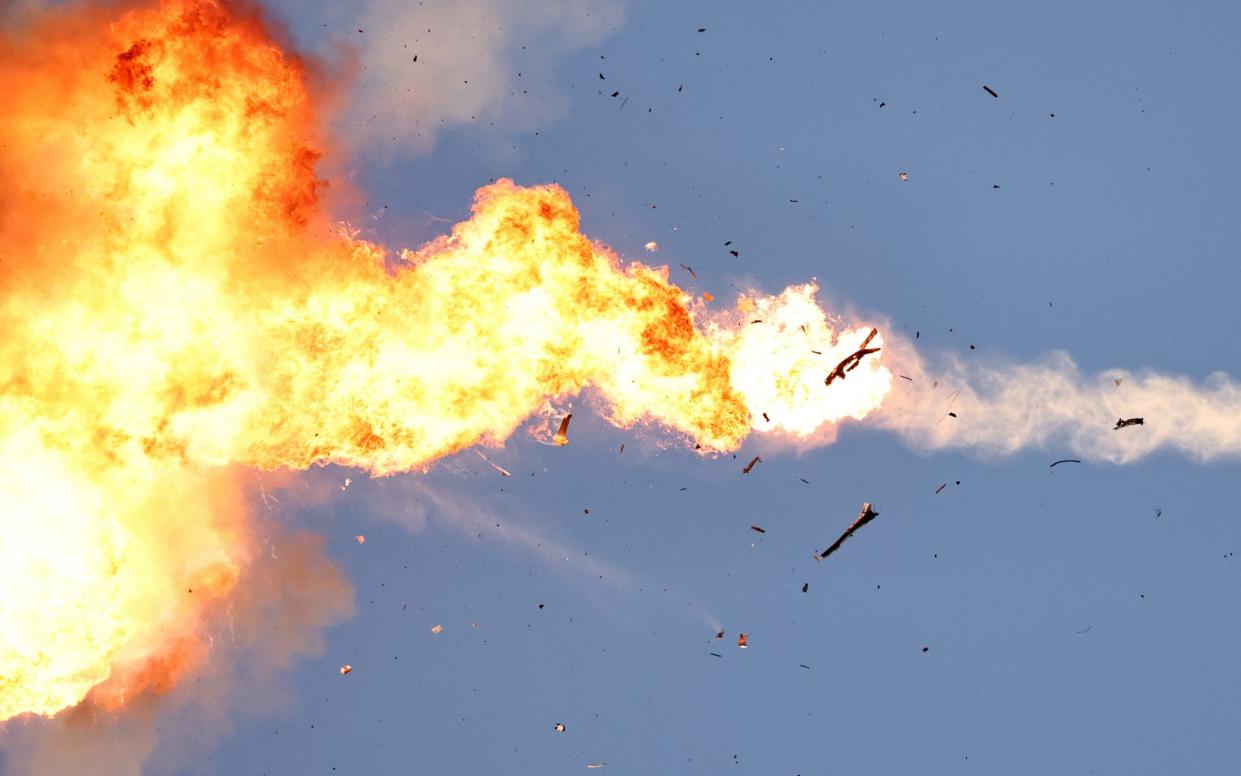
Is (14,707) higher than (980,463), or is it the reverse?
(980,463)

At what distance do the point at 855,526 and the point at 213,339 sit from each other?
11659 mm

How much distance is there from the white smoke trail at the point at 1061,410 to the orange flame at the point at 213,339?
3.65ft

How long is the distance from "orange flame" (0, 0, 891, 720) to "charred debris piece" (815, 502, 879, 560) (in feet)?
5.63

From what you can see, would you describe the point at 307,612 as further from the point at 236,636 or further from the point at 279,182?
the point at 279,182

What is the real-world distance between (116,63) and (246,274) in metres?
3.95

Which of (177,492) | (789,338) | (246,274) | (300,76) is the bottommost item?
(177,492)

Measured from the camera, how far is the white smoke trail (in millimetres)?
18000

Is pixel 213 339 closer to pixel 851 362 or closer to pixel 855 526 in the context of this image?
pixel 851 362

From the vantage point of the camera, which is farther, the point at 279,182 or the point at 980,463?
the point at 980,463

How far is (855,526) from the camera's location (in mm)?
17844

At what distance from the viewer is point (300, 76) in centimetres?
1686

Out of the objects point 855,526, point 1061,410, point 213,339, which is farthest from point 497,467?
point 1061,410

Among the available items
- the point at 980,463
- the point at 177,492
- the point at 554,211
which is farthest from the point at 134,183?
the point at 980,463

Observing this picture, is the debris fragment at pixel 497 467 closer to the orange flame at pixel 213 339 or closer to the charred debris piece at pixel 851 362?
Result: the orange flame at pixel 213 339
